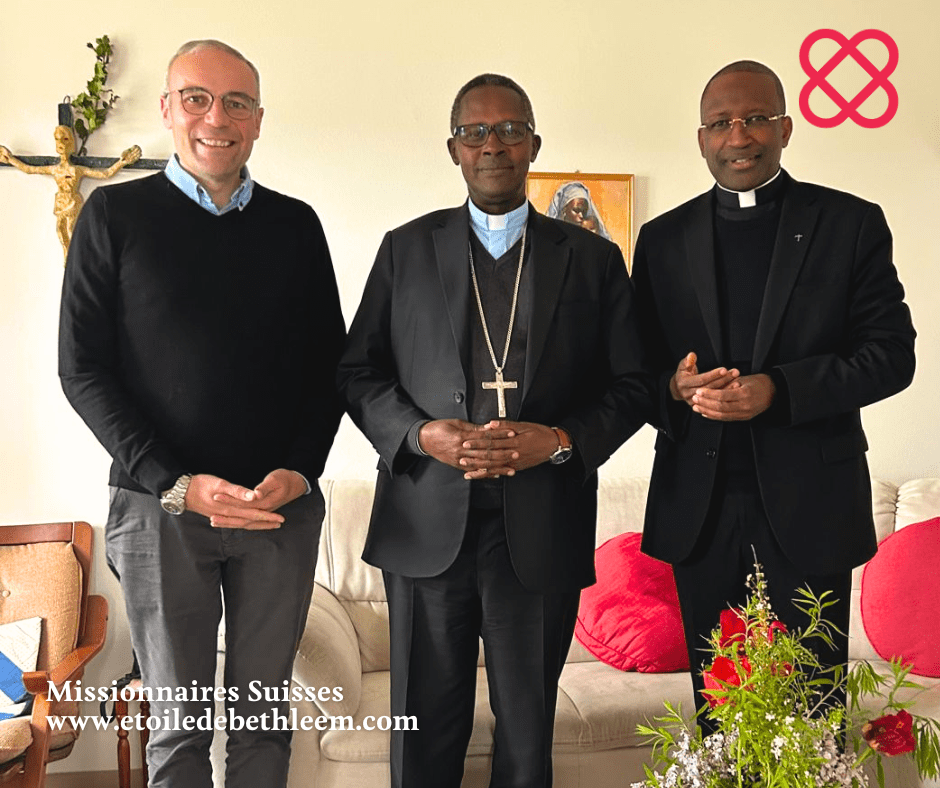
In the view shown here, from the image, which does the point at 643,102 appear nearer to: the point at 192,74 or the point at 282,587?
the point at 192,74

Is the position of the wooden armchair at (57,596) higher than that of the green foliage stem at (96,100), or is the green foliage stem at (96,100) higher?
the green foliage stem at (96,100)

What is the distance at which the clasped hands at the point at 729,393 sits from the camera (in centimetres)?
207

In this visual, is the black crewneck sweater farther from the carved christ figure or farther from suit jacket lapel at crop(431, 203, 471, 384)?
the carved christ figure

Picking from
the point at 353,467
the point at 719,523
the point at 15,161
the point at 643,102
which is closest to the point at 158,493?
the point at 719,523

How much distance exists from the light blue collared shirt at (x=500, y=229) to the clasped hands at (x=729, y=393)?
0.51 metres

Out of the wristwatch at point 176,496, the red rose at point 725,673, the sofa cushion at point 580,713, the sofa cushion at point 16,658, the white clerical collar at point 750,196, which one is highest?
the white clerical collar at point 750,196

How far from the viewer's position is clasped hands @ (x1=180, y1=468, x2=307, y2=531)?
2.00 metres

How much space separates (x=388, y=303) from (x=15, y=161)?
1.96 metres

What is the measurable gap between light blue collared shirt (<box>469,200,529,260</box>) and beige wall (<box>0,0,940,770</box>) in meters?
1.58

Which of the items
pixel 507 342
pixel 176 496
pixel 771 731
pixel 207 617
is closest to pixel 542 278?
pixel 507 342

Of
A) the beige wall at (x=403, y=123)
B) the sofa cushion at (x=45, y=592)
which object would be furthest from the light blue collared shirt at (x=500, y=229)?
the sofa cushion at (x=45, y=592)

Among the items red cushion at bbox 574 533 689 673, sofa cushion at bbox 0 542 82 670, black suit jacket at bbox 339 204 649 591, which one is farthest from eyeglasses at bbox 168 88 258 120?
sofa cushion at bbox 0 542 82 670

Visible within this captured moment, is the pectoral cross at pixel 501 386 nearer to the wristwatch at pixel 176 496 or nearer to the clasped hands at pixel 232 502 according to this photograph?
the clasped hands at pixel 232 502

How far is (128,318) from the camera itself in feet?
6.77
